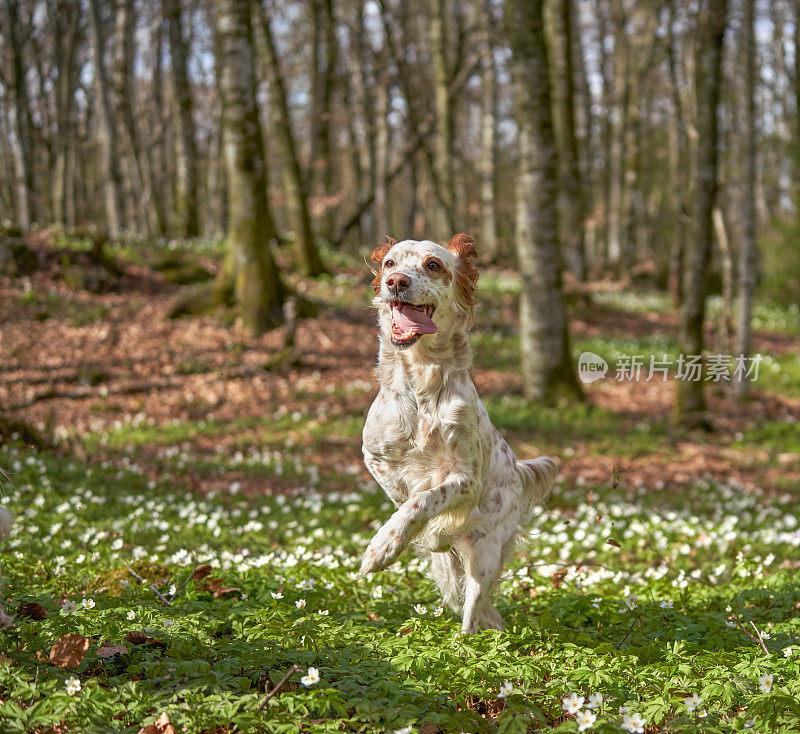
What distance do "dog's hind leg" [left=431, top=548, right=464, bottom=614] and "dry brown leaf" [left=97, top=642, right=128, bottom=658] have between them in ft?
5.76

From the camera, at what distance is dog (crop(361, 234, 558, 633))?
137 inches

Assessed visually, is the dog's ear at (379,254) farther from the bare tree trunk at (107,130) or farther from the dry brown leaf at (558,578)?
the bare tree trunk at (107,130)

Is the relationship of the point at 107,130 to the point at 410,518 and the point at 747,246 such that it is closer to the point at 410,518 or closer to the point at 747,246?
the point at 747,246

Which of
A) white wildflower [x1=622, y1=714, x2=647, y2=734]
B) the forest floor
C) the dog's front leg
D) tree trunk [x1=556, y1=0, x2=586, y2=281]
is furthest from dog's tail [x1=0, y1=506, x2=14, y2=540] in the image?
tree trunk [x1=556, y1=0, x2=586, y2=281]

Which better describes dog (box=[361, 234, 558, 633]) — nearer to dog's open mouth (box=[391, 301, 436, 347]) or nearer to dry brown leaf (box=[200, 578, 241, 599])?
dog's open mouth (box=[391, 301, 436, 347])

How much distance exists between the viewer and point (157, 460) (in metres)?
9.02

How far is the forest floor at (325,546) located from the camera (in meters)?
3.08

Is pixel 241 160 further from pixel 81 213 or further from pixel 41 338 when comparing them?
pixel 81 213

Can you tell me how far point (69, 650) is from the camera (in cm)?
328

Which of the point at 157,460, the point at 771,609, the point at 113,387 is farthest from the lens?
the point at 113,387

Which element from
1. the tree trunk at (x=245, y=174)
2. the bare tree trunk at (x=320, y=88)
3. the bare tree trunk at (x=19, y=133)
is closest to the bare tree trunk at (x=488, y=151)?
the bare tree trunk at (x=320, y=88)

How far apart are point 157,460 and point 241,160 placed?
672 centimetres

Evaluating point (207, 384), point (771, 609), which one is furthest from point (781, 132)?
point (771, 609)

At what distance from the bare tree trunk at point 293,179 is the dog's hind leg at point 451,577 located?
46.2 ft
